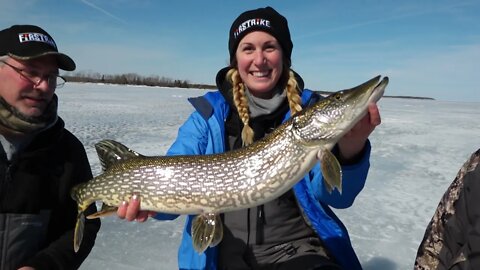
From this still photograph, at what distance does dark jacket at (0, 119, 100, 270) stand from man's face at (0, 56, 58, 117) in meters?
0.18

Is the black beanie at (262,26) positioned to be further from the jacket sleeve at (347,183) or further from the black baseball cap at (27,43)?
the black baseball cap at (27,43)

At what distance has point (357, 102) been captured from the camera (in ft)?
5.64

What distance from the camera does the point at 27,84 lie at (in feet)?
6.66

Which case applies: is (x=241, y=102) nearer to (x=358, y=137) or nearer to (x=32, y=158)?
(x=358, y=137)

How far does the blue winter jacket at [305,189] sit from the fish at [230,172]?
0.21 m

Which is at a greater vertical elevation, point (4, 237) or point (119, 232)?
point (4, 237)

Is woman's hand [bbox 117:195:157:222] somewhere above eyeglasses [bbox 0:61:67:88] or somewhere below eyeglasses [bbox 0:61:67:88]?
below

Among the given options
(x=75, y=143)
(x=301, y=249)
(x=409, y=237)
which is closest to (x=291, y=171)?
(x=301, y=249)

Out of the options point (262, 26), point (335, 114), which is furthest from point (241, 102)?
point (335, 114)

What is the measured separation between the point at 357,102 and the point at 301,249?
97cm

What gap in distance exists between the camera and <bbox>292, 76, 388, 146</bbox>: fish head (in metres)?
1.70

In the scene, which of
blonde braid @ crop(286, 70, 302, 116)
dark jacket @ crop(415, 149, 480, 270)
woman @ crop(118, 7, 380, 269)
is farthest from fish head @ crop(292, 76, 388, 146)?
dark jacket @ crop(415, 149, 480, 270)

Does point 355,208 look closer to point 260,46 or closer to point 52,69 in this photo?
point 260,46

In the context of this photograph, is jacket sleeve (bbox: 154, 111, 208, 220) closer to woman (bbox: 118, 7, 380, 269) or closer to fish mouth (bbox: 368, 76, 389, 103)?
woman (bbox: 118, 7, 380, 269)
